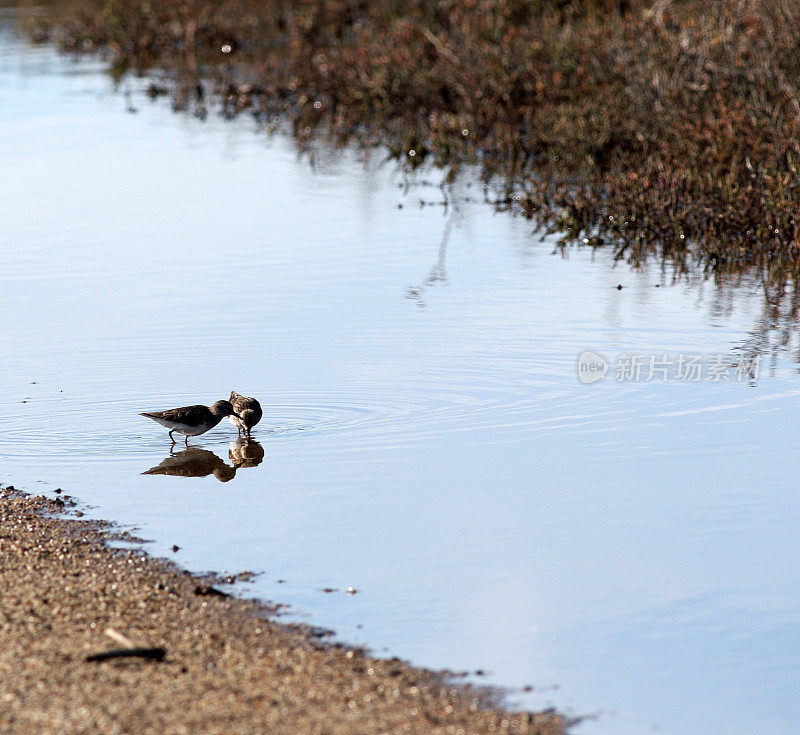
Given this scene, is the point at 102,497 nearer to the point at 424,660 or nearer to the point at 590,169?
the point at 424,660

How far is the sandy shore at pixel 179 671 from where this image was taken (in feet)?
14.4

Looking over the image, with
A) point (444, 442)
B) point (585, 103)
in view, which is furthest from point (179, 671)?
point (585, 103)

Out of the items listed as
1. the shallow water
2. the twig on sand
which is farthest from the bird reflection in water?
the twig on sand

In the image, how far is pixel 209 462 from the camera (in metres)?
7.50

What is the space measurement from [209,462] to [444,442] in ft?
4.53

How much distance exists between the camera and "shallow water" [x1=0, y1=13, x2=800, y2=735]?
514 centimetres

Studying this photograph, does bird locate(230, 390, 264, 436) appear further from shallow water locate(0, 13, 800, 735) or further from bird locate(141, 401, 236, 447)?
shallow water locate(0, 13, 800, 735)

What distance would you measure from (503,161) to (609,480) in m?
11.2

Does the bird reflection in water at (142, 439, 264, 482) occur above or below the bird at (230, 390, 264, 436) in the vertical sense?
below

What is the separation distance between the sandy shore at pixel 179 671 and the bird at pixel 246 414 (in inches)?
71.6

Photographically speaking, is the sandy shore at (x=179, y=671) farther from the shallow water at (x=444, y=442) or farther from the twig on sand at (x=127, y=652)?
the shallow water at (x=444, y=442)

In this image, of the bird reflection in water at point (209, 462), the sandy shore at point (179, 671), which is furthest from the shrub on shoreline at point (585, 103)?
the sandy shore at point (179, 671)

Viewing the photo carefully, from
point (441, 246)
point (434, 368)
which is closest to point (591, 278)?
point (441, 246)

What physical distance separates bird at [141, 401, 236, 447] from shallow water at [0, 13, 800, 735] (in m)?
0.19
